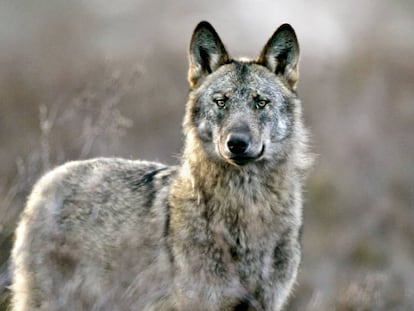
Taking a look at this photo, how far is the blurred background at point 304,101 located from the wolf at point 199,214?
23.0 inches

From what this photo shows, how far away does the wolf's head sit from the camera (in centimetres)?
727

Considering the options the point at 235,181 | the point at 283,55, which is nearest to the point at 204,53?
the point at 283,55

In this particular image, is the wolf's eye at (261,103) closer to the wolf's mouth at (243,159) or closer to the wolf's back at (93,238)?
the wolf's mouth at (243,159)

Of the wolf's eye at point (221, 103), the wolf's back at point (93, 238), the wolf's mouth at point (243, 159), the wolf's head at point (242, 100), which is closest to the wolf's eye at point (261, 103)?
the wolf's head at point (242, 100)

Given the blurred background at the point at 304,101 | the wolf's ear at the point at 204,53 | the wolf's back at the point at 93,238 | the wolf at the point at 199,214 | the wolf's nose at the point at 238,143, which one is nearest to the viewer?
the wolf's nose at the point at 238,143

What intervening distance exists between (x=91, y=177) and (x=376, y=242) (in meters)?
6.62

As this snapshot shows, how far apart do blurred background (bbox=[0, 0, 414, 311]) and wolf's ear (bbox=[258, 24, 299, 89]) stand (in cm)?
110

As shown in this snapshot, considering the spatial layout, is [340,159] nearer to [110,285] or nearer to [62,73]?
[62,73]

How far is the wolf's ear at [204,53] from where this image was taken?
7.77m

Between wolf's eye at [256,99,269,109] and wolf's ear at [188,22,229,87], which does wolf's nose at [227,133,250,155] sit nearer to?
wolf's eye at [256,99,269,109]

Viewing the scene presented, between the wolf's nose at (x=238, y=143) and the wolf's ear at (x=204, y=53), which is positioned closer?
the wolf's nose at (x=238, y=143)

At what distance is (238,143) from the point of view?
7.11m

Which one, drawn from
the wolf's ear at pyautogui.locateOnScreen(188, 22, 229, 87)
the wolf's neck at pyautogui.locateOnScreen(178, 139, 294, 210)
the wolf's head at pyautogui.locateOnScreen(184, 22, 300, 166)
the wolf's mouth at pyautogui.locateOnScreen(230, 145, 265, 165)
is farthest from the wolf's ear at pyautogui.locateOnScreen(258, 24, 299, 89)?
the wolf's mouth at pyautogui.locateOnScreen(230, 145, 265, 165)

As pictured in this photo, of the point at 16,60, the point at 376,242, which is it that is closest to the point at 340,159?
the point at 376,242
